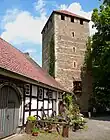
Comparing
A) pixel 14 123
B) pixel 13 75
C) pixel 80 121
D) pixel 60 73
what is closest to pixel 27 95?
pixel 14 123

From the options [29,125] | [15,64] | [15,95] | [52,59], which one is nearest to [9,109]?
[15,95]

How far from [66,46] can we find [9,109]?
2248 centimetres

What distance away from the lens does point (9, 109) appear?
9.20 metres

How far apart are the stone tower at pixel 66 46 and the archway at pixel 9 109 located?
62.9 feet

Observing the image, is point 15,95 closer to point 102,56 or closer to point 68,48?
point 102,56

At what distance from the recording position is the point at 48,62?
31.8m

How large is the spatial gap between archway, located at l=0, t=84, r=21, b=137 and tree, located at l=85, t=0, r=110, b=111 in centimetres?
1384

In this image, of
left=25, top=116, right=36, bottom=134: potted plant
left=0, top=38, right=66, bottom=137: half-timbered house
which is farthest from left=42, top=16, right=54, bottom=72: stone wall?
left=25, top=116, right=36, bottom=134: potted plant

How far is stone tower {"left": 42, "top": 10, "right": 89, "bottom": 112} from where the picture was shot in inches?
1171

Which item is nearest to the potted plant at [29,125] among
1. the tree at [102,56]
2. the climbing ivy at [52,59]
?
the tree at [102,56]

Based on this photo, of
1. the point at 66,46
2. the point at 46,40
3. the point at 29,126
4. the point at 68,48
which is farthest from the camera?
the point at 46,40

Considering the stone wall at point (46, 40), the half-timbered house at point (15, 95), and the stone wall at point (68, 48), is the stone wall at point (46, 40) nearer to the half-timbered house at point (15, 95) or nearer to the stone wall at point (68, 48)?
the stone wall at point (68, 48)

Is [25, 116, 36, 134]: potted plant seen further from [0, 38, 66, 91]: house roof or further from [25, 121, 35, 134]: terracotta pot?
[0, 38, 66, 91]: house roof

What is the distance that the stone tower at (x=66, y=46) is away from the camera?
29734mm
